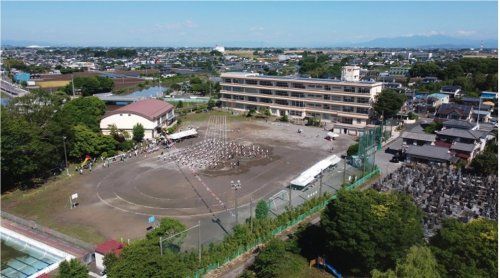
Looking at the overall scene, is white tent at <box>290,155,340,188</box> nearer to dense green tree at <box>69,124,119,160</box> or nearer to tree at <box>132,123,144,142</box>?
dense green tree at <box>69,124,119,160</box>

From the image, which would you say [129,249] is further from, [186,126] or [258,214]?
[186,126]

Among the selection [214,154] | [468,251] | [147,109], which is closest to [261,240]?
[468,251]

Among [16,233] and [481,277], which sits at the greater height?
[481,277]

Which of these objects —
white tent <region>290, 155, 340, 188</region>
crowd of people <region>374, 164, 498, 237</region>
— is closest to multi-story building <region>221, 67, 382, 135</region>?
white tent <region>290, 155, 340, 188</region>

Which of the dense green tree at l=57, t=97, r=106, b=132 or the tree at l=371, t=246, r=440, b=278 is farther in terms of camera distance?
the dense green tree at l=57, t=97, r=106, b=132

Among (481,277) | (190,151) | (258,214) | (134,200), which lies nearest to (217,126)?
(190,151)

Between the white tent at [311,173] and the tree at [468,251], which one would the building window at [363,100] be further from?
the tree at [468,251]
